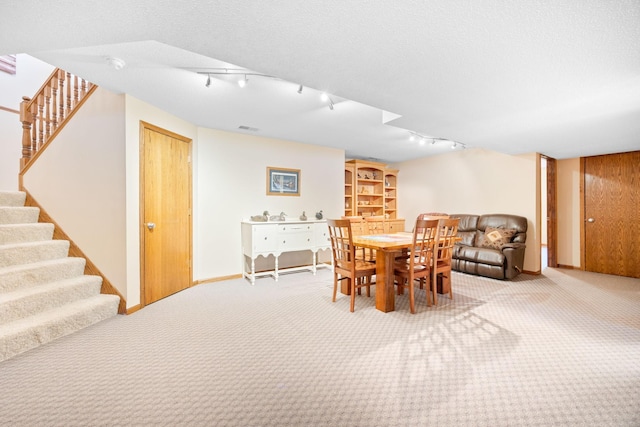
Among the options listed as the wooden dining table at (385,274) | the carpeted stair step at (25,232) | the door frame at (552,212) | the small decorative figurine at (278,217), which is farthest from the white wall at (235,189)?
the door frame at (552,212)

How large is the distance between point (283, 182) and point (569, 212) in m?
5.54

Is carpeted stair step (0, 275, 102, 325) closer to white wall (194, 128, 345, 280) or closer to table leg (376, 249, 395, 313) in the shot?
white wall (194, 128, 345, 280)

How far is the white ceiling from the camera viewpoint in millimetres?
1388

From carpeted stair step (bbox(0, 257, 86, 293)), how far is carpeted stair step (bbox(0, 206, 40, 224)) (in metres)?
0.68

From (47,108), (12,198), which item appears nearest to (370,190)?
(47,108)

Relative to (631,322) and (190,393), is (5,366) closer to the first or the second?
(190,393)

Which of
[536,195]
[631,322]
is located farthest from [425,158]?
[631,322]

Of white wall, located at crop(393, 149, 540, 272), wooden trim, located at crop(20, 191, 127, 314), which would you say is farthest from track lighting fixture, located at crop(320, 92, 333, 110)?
white wall, located at crop(393, 149, 540, 272)

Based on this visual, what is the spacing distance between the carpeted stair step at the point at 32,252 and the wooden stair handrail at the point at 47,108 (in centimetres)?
115

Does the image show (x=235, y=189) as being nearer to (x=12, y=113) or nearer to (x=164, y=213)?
(x=164, y=213)

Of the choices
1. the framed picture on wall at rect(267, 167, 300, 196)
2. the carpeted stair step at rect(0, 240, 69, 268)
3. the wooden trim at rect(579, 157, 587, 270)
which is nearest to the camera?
the carpeted stair step at rect(0, 240, 69, 268)

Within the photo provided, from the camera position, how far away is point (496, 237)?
478 cm

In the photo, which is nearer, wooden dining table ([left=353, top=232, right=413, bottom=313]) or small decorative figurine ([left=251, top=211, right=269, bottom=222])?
wooden dining table ([left=353, top=232, right=413, bottom=313])

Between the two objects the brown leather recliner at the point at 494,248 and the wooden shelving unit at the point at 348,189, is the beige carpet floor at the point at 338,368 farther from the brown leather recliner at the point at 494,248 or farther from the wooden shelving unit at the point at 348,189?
the wooden shelving unit at the point at 348,189
